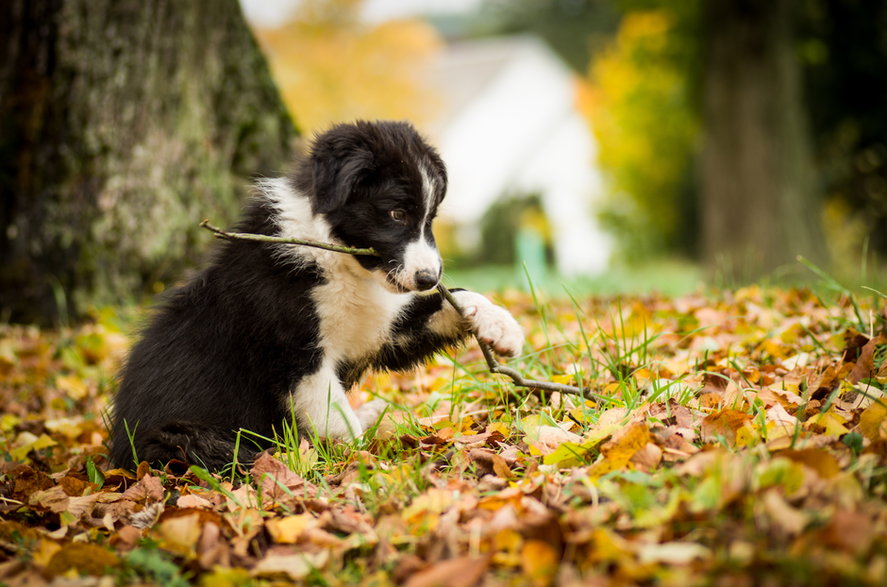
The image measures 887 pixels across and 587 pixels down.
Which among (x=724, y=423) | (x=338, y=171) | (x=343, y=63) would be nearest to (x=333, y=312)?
(x=338, y=171)

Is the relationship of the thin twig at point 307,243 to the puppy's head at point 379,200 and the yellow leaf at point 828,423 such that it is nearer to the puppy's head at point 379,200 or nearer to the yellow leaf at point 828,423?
the puppy's head at point 379,200

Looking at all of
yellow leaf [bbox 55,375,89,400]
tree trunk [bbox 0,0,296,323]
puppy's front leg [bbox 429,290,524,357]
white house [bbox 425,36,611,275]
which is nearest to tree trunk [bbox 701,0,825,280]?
tree trunk [bbox 0,0,296,323]

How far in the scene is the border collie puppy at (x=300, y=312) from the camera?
10.2 ft

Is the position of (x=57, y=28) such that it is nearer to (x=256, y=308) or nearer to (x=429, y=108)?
(x=256, y=308)

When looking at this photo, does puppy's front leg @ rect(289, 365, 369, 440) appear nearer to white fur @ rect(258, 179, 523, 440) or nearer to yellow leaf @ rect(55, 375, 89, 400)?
white fur @ rect(258, 179, 523, 440)

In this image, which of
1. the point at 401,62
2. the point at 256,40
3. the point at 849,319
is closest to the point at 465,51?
the point at 401,62

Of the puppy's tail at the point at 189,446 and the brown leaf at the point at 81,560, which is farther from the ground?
the brown leaf at the point at 81,560

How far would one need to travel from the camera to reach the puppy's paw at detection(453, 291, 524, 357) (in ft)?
10.7

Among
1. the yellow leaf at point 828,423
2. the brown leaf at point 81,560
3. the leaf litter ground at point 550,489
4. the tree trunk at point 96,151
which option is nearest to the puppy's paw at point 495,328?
the leaf litter ground at point 550,489

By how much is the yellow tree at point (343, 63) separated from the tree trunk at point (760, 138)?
13675 millimetres

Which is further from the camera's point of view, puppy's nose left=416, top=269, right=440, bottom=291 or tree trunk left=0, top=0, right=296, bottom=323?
tree trunk left=0, top=0, right=296, bottom=323

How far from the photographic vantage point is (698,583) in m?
1.57

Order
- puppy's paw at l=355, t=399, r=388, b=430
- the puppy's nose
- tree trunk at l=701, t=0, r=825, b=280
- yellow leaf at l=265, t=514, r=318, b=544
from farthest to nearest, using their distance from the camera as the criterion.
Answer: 1. tree trunk at l=701, t=0, r=825, b=280
2. puppy's paw at l=355, t=399, r=388, b=430
3. the puppy's nose
4. yellow leaf at l=265, t=514, r=318, b=544

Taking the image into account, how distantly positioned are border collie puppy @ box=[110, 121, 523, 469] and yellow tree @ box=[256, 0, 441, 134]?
21406 millimetres
